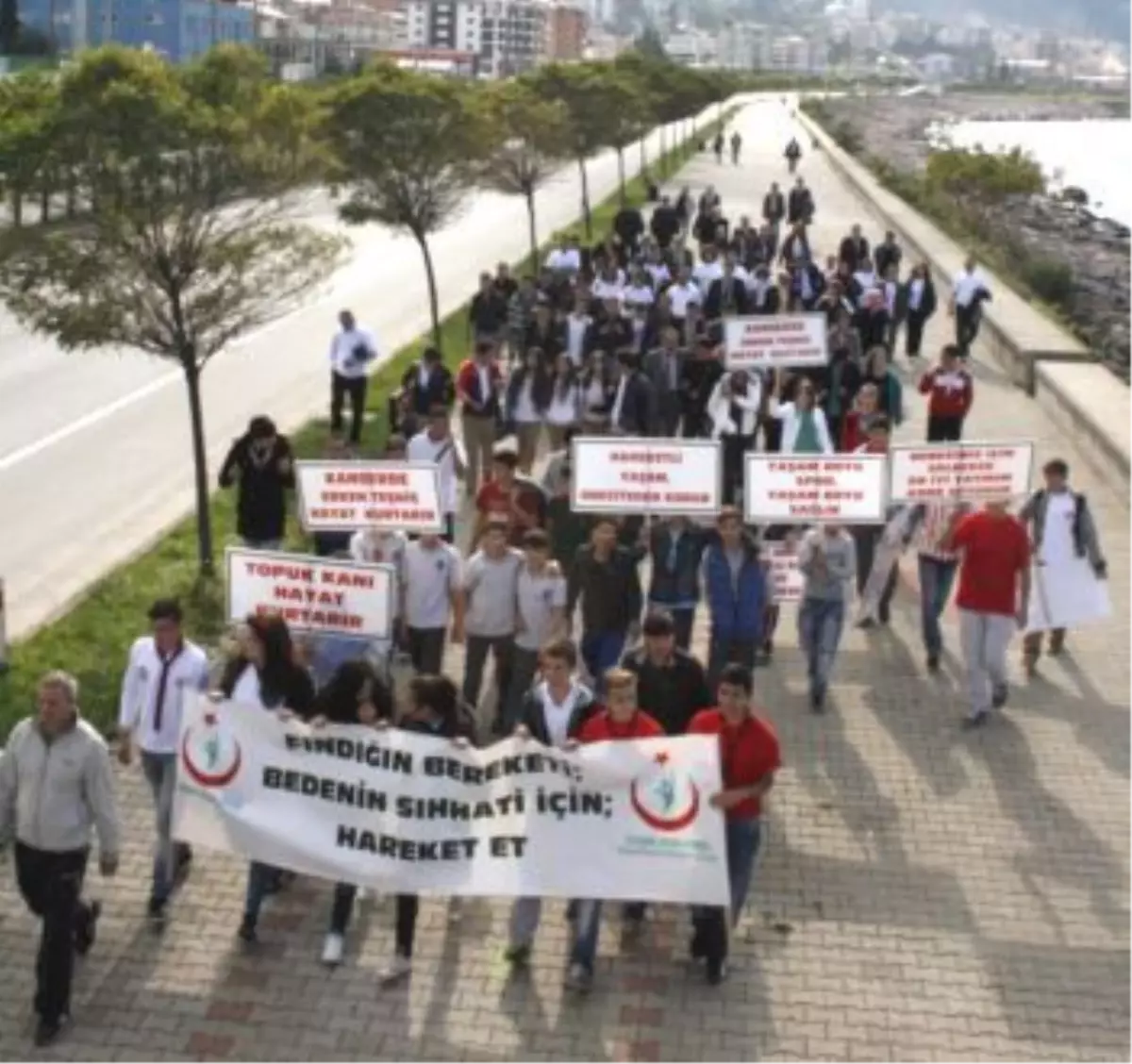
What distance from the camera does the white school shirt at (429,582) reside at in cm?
1048

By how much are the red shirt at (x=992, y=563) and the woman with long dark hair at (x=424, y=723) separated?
13.8 feet

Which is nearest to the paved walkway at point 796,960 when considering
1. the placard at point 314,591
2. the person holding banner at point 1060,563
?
the placard at point 314,591

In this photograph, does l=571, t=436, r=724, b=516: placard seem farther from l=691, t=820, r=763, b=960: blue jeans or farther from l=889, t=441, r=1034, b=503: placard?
l=691, t=820, r=763, b=960: blue jeans

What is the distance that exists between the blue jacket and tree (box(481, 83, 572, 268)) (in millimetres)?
23969

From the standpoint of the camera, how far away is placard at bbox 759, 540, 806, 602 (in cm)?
1174

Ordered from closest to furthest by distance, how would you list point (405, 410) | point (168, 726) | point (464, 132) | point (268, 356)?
point (168, 726), point (405, 410), point (464, 132), point (268, 356)

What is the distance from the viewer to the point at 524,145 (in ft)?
115

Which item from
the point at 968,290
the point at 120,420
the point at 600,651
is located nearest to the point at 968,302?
the point at 968,290

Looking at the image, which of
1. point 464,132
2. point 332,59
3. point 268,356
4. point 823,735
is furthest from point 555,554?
point 332,59

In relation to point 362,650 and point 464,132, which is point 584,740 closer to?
point 362,650

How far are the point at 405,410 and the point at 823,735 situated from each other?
19.6 ft

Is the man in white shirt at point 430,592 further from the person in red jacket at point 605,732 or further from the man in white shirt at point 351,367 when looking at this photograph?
the man in white shirt at point 351,367

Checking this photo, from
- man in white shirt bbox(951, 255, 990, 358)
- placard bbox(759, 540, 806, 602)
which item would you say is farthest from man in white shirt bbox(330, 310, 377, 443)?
man in white shirt bbox(951, 255, 990, 358)

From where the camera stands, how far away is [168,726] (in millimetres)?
8344
